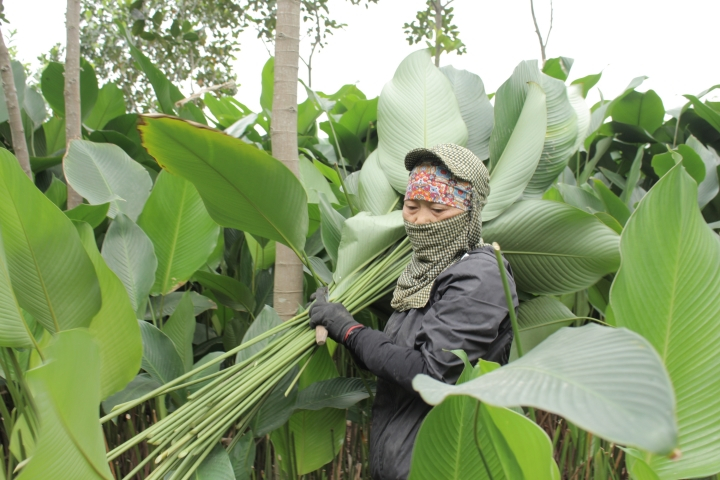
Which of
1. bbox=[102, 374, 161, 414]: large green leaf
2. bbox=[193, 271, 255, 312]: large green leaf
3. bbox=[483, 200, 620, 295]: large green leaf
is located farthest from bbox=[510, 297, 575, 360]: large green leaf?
bbox=[102, 374, 161, 414]: large green leaf

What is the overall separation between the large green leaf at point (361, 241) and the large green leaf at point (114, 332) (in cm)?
47

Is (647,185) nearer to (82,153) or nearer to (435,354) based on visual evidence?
(435,354)

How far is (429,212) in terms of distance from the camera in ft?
3.79

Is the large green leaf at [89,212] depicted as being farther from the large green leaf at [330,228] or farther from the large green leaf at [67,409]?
the large green leaf at [67,409]

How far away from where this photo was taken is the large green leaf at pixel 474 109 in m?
1.64

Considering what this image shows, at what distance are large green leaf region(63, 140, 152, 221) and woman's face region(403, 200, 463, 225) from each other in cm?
68

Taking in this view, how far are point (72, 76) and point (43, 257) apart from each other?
0.82 meters

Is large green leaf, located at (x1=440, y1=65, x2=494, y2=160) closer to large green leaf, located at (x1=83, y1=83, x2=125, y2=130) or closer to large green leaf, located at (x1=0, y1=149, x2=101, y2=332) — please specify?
large green leaf, located at (x1=0, y1=149, x2=101, y2=332)

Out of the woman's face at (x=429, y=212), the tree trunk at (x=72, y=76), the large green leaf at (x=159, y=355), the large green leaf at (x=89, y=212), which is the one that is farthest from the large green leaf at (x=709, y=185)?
the tree trunk at (x=72, y=76)

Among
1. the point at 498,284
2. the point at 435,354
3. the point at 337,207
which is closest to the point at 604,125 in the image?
the point at 337,207

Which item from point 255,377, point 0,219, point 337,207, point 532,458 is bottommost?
point 255,377

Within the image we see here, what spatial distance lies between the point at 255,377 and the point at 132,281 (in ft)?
1.23

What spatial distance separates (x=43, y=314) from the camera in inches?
38.2

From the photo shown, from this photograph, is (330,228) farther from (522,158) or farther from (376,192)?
(522,158)
